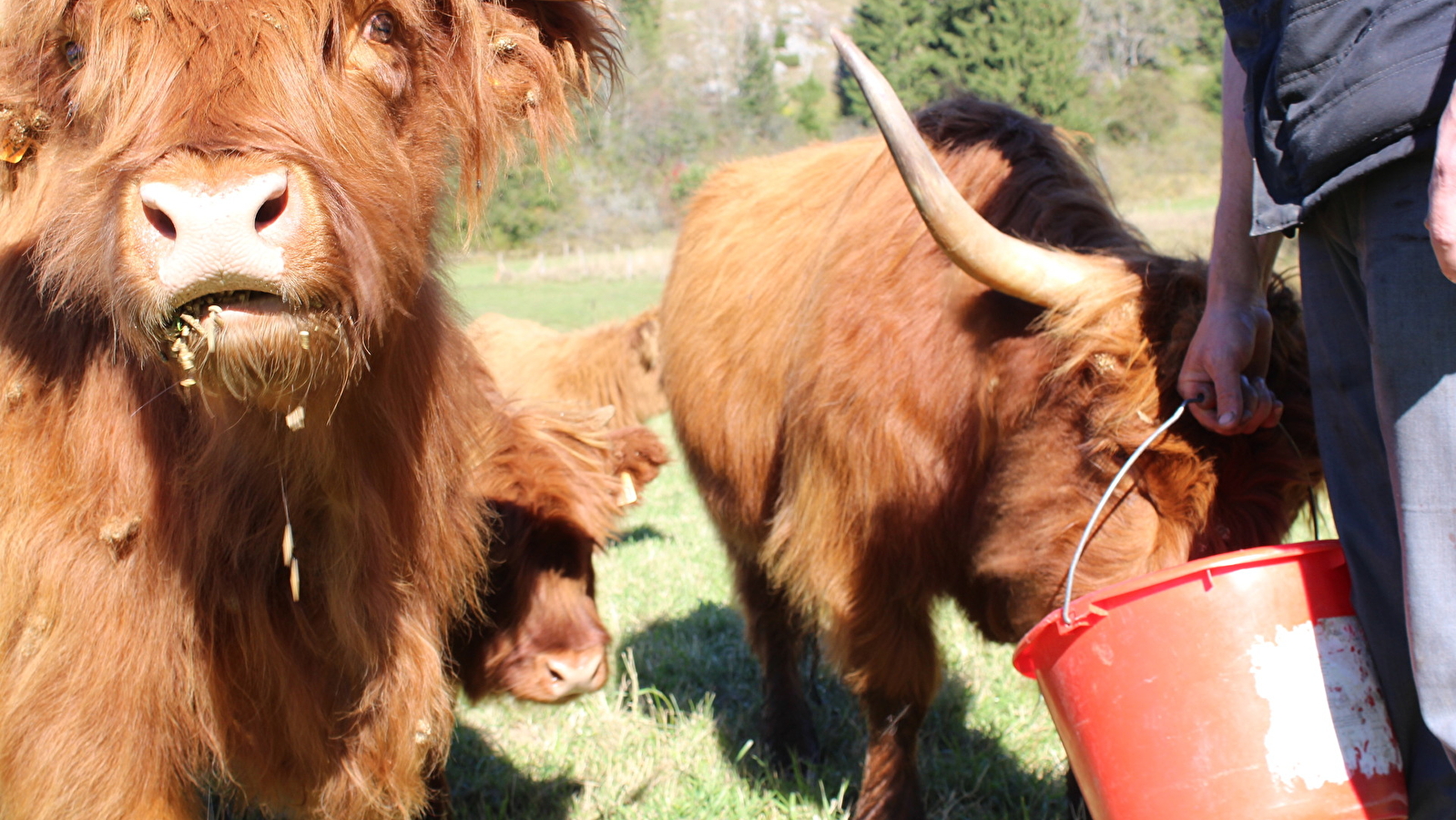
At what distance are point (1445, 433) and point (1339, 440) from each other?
330 mm

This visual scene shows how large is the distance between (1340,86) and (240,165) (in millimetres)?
1612

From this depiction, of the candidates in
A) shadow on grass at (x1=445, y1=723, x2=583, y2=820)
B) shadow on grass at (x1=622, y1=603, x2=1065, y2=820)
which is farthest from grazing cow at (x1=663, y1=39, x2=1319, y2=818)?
shadow on grass at (x1=445, y1=723, x2=583, y2=820)

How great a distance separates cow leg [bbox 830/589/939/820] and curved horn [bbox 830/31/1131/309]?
1122mm

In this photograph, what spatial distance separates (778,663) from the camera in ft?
14.9

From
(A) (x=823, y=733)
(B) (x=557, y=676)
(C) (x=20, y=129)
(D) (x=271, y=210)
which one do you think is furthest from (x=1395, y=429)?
(A) (x=823, y=733)

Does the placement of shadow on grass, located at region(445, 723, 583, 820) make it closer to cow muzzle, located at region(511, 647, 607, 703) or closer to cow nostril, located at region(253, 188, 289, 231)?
cow muzzle, located at region(511, 647, 607, 703)

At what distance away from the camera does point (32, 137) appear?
2.24 m

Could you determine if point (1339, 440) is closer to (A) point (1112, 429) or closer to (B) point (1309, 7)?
(A) point (1112, 429)

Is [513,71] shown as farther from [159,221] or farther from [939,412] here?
[939,412]

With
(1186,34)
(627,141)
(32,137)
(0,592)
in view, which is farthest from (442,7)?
(1186,34)

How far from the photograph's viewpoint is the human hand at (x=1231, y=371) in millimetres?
2090

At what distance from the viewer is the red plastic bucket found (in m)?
1.74

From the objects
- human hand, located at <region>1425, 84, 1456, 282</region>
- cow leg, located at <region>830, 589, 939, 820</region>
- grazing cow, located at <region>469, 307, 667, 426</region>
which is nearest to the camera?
human hand, located at <region>1425, 84, 1456, 282</region>

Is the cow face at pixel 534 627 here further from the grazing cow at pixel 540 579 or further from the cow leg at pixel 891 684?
the cow leg at pixel 891 684
